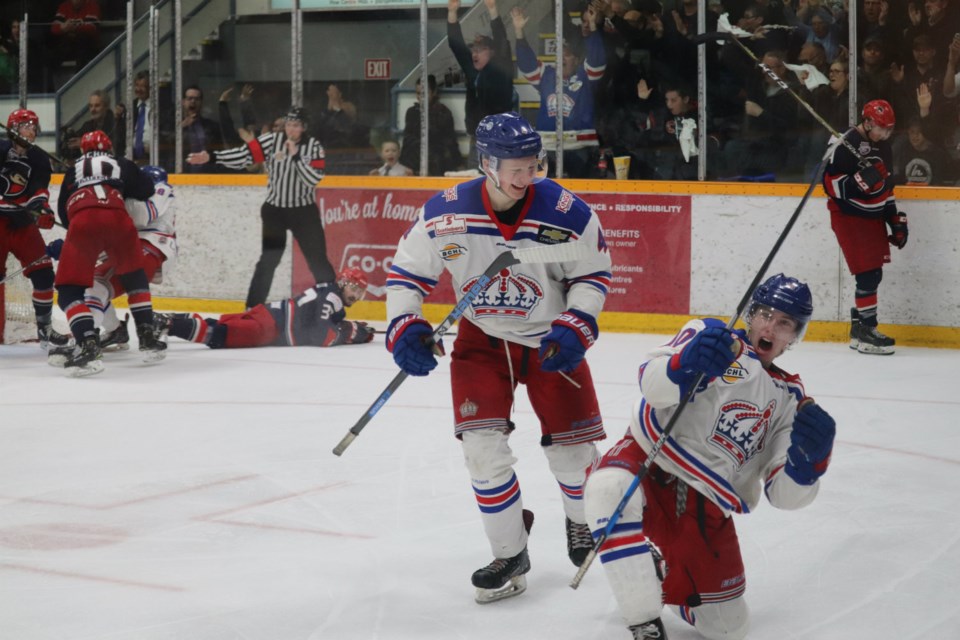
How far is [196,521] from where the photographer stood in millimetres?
3422

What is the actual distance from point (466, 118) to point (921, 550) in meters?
5.31

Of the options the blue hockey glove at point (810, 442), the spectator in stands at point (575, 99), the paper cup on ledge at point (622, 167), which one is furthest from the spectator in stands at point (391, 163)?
the blue hockey glove at point (810, 442)

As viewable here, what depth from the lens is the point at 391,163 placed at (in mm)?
7973

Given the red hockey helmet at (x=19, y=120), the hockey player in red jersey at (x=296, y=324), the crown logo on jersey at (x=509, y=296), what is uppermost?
the red hockey helmet at (x=19, y=120)

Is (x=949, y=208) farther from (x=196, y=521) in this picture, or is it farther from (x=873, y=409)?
(x=196, y=521)

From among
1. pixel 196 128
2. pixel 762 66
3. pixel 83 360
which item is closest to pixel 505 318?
pixel 83 360

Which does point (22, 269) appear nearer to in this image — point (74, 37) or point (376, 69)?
point (376, 69)

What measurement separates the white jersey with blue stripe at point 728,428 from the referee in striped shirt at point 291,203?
573cm

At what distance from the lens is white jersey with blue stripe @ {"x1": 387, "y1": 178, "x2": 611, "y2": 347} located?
278 cm

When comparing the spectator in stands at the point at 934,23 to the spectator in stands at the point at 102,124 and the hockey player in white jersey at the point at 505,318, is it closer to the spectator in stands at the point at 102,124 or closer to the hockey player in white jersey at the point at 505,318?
the hockey player in white jersey at the point at 505,318

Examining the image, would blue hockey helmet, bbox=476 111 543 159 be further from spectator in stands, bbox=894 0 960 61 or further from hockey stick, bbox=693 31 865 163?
spectator in stands, bbox=894 0 960 61

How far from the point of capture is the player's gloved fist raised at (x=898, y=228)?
251 inches

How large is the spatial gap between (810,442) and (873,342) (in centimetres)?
440

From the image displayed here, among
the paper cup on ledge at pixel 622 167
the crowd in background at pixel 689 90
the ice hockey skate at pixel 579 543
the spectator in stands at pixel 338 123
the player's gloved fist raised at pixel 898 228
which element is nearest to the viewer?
the ice hockey skate at pixel 579 543
